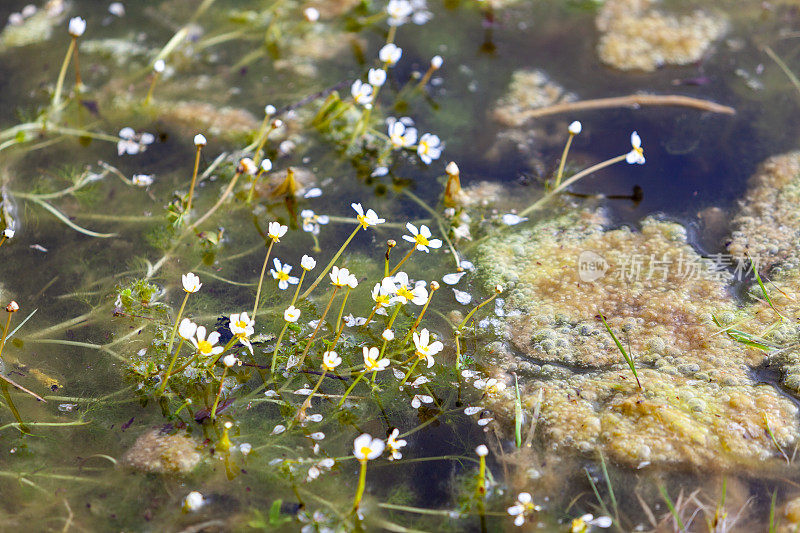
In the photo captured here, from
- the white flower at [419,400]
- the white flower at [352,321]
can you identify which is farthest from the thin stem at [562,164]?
the white flower at [419,400]

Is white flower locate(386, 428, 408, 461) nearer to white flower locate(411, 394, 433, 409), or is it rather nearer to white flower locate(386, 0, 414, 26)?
white flower locate(411, 394, 433, 409)

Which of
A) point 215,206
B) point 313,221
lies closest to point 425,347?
point 313,221

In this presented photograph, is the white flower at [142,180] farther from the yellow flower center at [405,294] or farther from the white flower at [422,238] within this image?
the yellow flower center at [405,294]


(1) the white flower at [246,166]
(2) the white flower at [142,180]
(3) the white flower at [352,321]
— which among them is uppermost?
(1) the white flower at [246,166]

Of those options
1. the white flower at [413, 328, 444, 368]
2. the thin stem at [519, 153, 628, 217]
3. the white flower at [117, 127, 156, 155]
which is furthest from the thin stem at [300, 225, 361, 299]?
the white flower at [117, 127, 156, 155]

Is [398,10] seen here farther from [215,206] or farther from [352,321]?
[352,321]

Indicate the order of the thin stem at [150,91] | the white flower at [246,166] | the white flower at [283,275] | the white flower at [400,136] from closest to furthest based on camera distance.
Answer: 1. the white flower at [283,275]
2. the white flower at [246,166]
3. the white flower at [400,136]
4. the thin stem at [150,91]

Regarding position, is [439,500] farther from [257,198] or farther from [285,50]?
[285,50]

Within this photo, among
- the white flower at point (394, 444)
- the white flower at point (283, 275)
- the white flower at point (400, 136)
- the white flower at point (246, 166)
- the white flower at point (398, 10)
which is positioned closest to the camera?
the white flower at point (394, 444)
